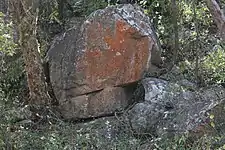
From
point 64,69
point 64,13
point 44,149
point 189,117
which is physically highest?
point 64,13

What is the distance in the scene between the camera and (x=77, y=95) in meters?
6.17

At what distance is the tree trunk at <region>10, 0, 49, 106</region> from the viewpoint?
229 inches

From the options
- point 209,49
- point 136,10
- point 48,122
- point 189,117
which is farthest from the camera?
point 209,49

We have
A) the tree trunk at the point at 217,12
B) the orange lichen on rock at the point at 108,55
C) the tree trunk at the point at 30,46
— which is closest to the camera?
the tree trunk at the point at 217,12

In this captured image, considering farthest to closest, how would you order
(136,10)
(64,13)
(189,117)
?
(64,13) → (136,10) → (189,117)

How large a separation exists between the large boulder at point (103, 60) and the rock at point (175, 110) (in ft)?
1.16

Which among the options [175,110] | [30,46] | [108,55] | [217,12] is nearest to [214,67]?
[175,110]

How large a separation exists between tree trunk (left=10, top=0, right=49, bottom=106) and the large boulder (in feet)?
1.00

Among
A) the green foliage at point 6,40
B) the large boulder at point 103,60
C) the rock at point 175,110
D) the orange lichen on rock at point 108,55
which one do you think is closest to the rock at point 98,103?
the large boulder at point 103,60

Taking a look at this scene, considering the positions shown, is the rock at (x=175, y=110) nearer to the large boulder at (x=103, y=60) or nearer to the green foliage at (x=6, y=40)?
the large boulder at (x=103, y=60)

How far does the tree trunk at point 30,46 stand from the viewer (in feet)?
19.1

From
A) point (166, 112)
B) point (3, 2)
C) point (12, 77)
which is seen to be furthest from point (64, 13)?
point (166, 112)

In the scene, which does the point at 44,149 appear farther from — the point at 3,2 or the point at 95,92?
the point at 3,2

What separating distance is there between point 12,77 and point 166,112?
2473mm
